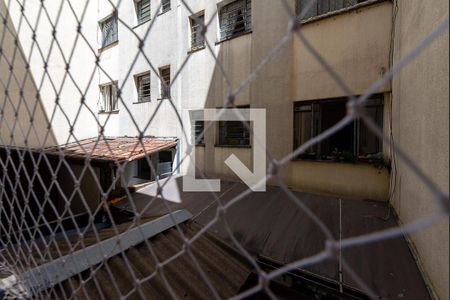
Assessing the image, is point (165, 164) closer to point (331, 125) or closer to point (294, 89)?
point (294, 89)

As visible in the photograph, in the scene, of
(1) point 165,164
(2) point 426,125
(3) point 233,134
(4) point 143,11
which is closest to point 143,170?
(1) point 165,164

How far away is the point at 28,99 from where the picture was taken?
4.86 m

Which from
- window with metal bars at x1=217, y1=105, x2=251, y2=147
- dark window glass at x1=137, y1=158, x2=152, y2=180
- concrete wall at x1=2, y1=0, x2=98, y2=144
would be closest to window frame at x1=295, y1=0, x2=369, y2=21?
window with metal bars at x1=217, y1=105, x2=251, y2=147

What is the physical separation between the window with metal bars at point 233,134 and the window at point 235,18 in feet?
4.87

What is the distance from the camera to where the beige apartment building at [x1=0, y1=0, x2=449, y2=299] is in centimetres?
145

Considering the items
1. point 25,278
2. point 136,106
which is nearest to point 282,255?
point 25,278

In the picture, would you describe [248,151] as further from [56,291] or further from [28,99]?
[28,99]

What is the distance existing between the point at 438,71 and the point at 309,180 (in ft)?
8.51

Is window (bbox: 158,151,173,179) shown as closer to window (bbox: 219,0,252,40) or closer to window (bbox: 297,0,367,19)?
window (bbox: 219,0,252,40)

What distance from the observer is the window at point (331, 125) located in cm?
332

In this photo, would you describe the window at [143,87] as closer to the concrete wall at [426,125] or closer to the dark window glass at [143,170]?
the dark window glass at [143,170]

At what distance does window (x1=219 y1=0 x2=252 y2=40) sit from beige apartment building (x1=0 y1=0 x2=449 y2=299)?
25mm

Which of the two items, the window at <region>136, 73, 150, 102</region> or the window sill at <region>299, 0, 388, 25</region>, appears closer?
the window sill at <region>299, 0, 388, 25</region>

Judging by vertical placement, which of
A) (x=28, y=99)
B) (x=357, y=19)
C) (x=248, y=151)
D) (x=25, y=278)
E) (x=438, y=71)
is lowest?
(x=25, y=278)
